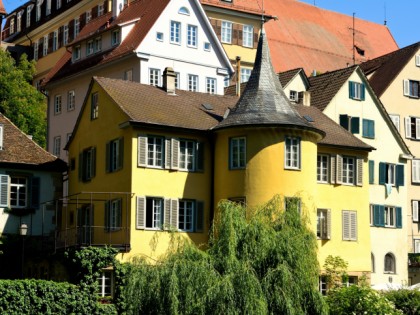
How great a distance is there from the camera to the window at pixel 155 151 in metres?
46.1

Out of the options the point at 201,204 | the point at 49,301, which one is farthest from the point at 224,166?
the point at 49,301

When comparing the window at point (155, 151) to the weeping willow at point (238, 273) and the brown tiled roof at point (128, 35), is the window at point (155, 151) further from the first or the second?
the brown tiled roof at point (128, 35)

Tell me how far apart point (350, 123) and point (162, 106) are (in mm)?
15332

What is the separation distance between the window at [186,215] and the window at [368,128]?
665 inches

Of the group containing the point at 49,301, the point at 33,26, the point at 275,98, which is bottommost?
the point at 49,301

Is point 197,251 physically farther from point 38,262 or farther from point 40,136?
point 40,136

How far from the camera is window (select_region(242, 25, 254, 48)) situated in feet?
244

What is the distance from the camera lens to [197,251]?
3700 centimetres

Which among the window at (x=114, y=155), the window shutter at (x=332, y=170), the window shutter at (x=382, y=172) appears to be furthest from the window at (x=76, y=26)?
the window shutter at (x=332, y=170)

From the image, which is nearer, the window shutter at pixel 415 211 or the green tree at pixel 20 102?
the window shutter at pixel 415 211

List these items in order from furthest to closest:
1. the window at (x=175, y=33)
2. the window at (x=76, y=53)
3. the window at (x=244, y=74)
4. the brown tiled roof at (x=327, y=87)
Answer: the window at (x=244, y=74) < the window at (x=76, y=53) < the window at (x=175, y=33) < the brown tiled roof at (x=327, y=87)

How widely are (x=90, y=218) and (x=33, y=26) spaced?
44295 mm

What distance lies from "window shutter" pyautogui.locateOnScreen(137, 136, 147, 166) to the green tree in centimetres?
2747

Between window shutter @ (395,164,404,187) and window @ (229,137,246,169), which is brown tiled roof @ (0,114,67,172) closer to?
window @ (229,137,246,169)
